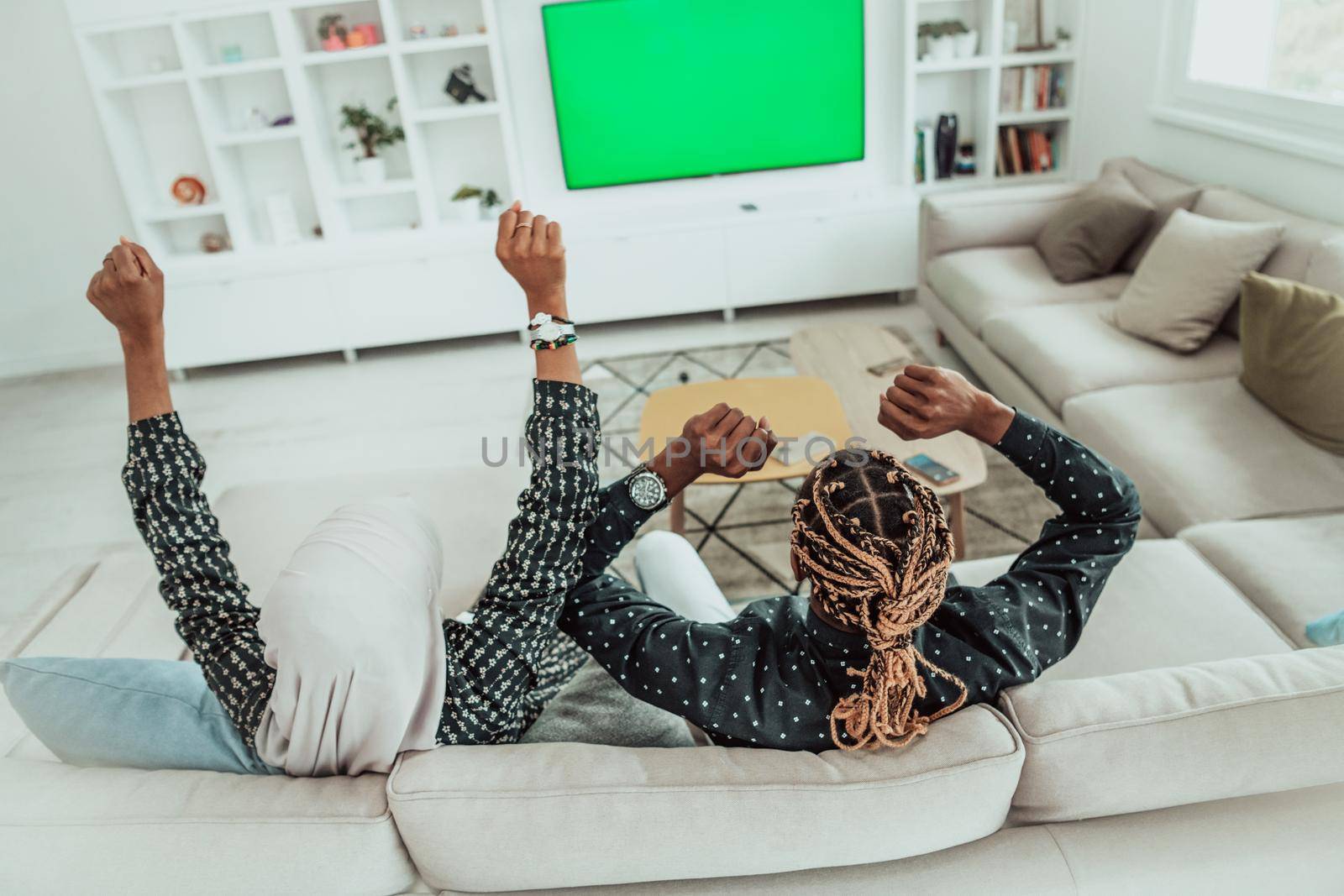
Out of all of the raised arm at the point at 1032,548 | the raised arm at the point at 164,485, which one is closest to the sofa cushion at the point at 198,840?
the raised arm at the point at 164,485

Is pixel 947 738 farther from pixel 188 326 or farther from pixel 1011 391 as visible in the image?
pixel 188 326

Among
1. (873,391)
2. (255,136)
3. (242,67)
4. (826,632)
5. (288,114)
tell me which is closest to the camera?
(826,632)

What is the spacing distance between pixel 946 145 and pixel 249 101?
10.7ft

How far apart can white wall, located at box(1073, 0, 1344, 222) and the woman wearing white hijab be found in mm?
2734

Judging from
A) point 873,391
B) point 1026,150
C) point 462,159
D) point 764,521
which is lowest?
point 764,521

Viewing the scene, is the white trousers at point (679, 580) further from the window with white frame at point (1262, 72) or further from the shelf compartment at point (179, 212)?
the shelf compartment at point (179, 212)

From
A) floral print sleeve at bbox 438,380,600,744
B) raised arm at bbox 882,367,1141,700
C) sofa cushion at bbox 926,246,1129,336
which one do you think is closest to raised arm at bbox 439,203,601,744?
floral print sleeve at bbox 438,380,600,744

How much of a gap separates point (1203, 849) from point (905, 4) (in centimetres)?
394

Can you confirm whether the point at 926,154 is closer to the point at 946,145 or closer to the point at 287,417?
the point at 946,145

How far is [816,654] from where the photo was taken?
105 cm

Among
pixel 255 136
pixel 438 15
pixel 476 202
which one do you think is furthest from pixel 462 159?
pixel 255 136

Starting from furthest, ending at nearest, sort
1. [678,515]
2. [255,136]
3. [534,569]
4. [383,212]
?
[383,212] < [255,136] < [678,515] < [534,569]

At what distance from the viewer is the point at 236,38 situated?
4.15 metres

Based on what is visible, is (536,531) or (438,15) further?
(438,15)
